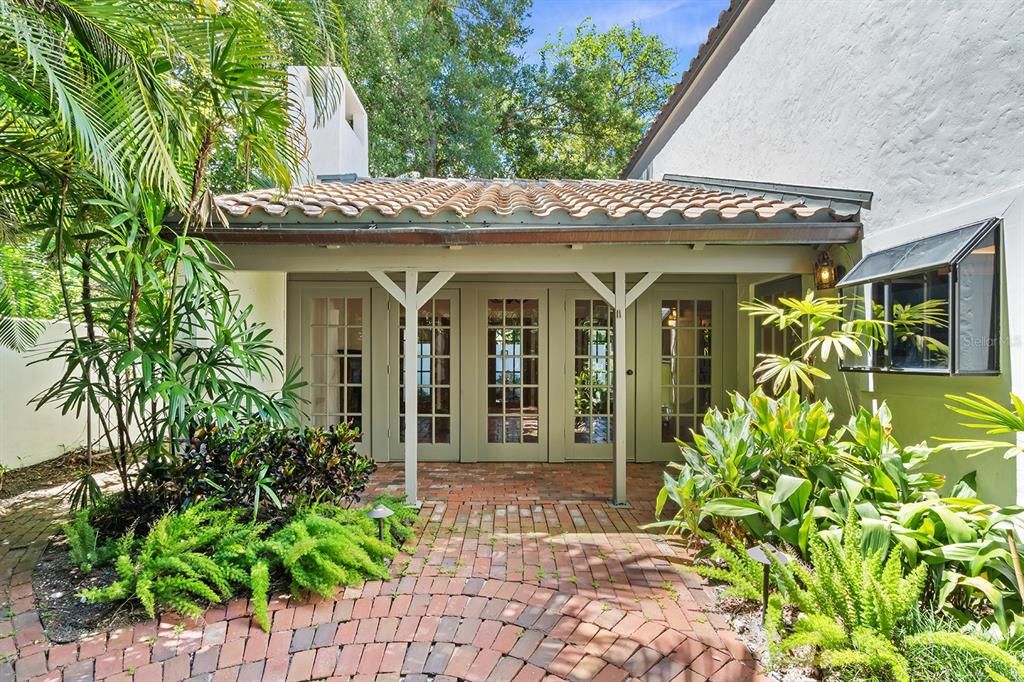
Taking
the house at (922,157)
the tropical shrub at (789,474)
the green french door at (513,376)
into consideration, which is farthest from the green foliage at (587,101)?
the tropical shrub at (789,474)

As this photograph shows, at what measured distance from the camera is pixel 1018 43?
304cm

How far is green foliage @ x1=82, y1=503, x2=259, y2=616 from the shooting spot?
9.62 feet

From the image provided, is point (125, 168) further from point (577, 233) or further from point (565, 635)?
point (565, 635)

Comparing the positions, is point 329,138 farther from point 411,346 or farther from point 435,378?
point 411,346

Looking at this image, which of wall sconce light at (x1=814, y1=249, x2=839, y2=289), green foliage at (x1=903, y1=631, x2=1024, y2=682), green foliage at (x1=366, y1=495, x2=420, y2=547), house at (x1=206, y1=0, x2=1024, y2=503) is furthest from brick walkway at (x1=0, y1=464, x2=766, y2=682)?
wall sconce light at (x1=814, y1=249, x2=839, y2=289)

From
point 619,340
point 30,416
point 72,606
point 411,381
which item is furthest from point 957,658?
point 30,416

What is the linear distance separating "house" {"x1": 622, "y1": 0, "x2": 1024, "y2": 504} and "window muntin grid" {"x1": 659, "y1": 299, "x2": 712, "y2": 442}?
47.3 inches

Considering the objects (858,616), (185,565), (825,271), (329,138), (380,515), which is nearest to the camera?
(858,616)

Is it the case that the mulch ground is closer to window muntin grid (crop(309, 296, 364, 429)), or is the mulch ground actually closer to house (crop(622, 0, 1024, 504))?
window muntin grid (crop(309, 296, 364, 429))

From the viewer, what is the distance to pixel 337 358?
22.8 ft

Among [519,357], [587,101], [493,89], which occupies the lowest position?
[519,357]

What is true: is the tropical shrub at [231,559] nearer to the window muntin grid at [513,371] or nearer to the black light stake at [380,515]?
the black light stake at [380,515]

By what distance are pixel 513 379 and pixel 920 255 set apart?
15.1ft

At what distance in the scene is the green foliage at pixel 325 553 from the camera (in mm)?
3132
